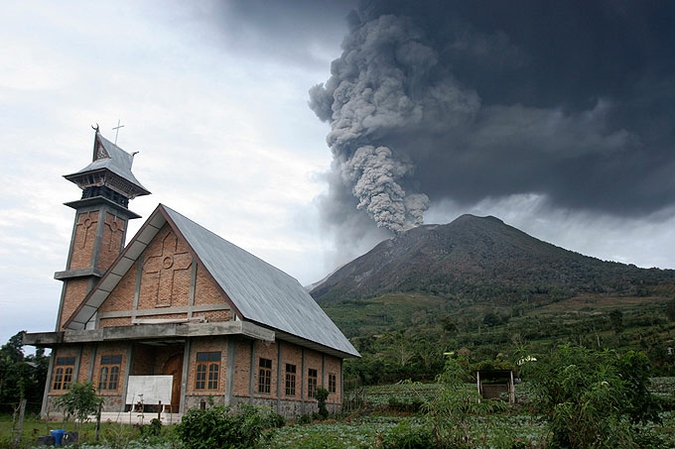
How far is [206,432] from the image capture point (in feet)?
28.9

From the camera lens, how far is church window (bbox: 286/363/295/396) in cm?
2267

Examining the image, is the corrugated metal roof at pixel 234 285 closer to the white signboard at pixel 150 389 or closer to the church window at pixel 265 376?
the church window at pixel 265 376

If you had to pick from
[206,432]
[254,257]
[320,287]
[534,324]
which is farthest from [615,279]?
[206,432]

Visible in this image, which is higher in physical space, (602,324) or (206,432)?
(602,324)

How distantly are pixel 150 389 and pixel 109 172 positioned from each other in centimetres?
1404

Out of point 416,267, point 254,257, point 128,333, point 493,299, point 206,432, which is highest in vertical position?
point 416,267

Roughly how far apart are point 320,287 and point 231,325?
142m

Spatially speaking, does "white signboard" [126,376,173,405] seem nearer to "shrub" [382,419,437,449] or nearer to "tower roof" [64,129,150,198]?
"shrub" [382,419,437,449]

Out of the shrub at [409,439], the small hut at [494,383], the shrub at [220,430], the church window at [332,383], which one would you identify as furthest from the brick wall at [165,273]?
the small hut at [494,383]

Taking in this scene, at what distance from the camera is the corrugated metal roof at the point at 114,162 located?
2880cm

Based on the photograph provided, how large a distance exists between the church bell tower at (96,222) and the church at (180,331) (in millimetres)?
86

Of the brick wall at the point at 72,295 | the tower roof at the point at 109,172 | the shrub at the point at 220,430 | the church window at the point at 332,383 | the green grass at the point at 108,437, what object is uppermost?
the tower roof at the point at 109,172

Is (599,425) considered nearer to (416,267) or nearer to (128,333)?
(128,333)

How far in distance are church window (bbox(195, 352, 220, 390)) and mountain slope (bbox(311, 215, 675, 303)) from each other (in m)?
83.3
